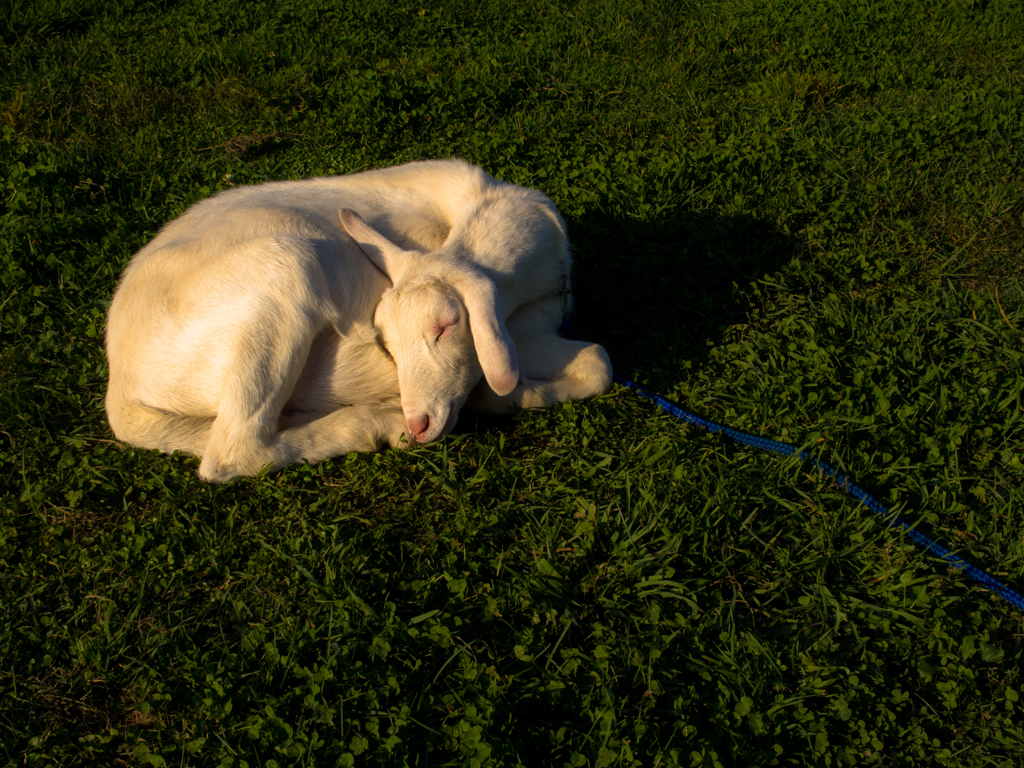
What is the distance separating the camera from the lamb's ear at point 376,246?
3.47 metres

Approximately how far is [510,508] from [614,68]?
4.63 meters

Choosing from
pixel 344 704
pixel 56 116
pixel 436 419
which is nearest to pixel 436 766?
pixel 344 704

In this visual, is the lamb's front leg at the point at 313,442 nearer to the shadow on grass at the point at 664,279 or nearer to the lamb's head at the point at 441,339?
the lamb's head at the point at 441,339

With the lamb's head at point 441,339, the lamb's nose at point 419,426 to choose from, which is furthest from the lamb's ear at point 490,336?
the lamb's nose at point 419,426

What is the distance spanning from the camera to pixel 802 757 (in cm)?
214

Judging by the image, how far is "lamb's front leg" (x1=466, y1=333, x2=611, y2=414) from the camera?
11.3ft

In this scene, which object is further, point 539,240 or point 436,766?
point 539,240

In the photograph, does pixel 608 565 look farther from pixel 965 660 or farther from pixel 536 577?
pixel 965 660

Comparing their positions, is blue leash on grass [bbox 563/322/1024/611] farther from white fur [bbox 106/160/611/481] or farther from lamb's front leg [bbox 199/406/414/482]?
lamb's front leg [bbox 199/406/414/482]

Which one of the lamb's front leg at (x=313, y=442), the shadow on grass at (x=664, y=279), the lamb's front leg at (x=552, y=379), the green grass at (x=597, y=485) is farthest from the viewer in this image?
the shadow on grass at (x=664, y=279)

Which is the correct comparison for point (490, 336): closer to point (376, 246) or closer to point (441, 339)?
point (441, 339)

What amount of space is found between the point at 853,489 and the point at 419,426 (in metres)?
1.72

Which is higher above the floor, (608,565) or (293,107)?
(293,107)

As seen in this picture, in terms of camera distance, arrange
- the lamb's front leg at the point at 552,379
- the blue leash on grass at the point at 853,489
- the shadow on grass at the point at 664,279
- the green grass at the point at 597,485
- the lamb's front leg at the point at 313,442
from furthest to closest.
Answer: the shadow on grass at the point at 664,279
the lamb's front leg at the point at 552,379
the lamb's front leg at the point at 313,442
the blue leash on grass at the point at 853,489
the green grass at the point at 597,485
